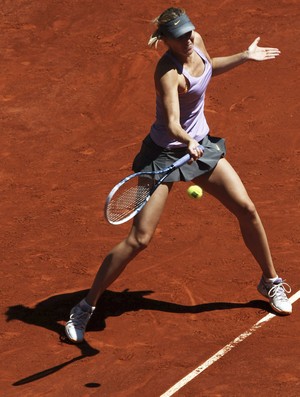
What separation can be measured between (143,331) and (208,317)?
0.55 meters

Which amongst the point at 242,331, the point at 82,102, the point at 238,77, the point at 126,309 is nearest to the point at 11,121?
the point at 82,102

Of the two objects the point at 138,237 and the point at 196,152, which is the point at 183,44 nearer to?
the point at 196,152

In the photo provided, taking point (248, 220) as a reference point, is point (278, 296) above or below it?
below

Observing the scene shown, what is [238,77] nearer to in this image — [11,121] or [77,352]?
[11,121]

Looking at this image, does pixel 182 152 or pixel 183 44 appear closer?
pixel 183 44

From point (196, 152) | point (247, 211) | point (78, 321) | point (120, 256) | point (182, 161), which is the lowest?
point (78, 321)

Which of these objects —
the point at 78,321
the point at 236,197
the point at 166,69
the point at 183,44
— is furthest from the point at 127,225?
the point at 183,44

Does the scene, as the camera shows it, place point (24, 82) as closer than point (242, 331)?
No

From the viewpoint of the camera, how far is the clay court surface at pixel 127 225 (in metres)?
7.78

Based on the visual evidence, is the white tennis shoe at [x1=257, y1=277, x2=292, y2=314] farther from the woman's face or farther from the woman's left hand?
the woman's face

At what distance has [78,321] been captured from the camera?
8156mm

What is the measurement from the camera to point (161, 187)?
7824 mm

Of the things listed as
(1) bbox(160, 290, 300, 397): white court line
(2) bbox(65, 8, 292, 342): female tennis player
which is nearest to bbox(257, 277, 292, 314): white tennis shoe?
(2) bbox(65, 8, 292, 342): female tennis player

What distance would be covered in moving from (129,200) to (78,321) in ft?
3.50
